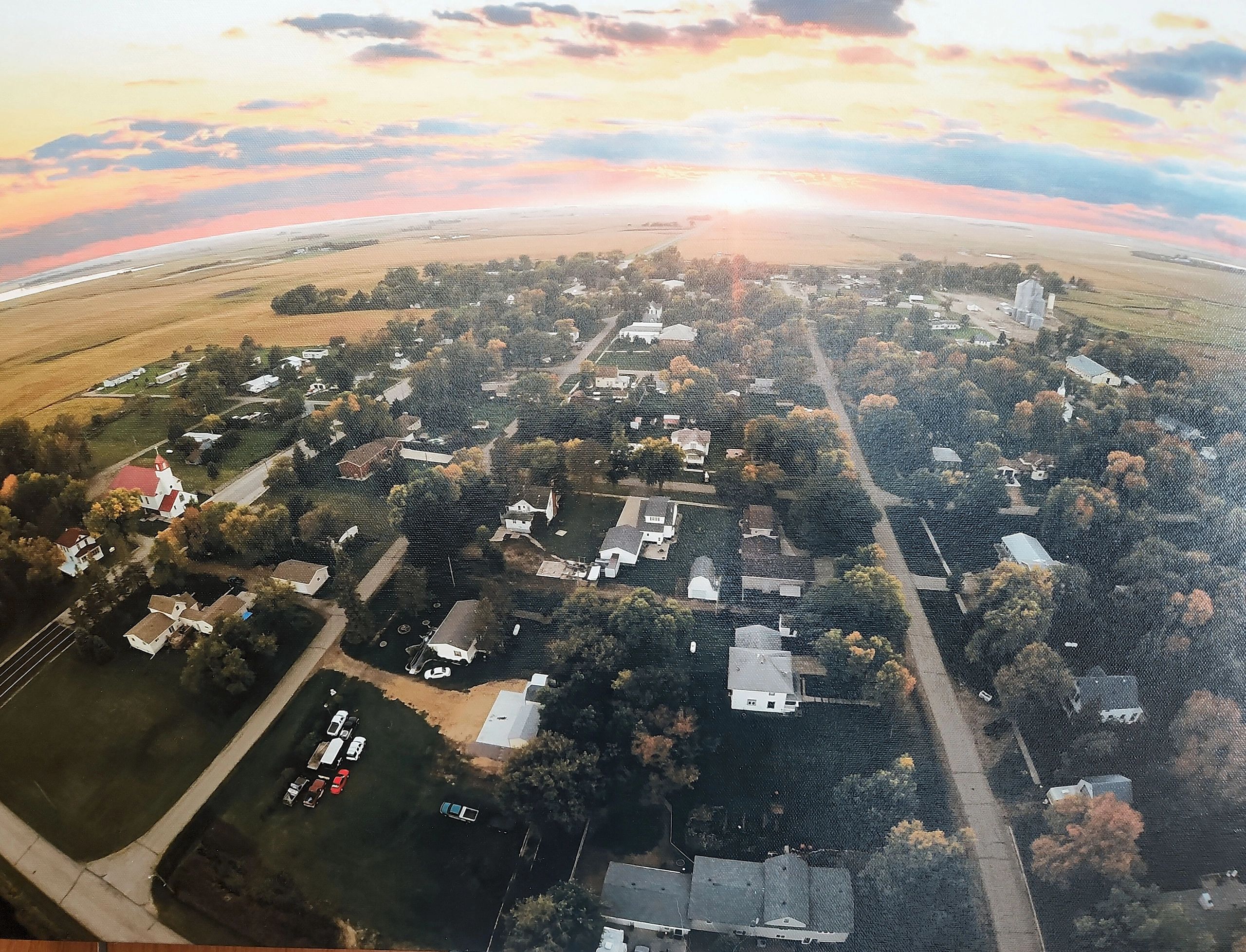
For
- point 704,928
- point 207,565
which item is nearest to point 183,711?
point 207,565

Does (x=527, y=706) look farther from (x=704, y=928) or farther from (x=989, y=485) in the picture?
(x=989, y=485)

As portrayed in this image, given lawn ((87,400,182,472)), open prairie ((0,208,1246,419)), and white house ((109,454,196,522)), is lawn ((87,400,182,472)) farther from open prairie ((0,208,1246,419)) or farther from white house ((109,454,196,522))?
open prairie ((0,208,1246,419))

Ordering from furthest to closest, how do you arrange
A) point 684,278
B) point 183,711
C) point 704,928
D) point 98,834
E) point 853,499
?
point 684,278
point 853,499
point 183,711
point 98,834
point 704,928

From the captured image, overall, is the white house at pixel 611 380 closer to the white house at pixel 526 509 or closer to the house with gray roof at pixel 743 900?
the white house at pixel 526 509

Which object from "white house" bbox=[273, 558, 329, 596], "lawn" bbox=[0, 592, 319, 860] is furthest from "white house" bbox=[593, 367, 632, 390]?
"lawn" bbox=[0, 592, 319, 860]

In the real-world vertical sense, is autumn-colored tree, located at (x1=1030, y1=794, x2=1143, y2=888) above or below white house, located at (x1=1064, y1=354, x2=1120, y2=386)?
→ below

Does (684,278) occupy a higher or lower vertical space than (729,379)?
higher
